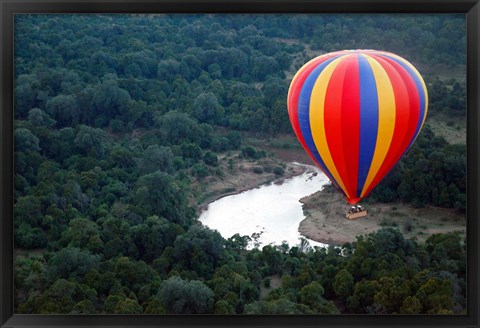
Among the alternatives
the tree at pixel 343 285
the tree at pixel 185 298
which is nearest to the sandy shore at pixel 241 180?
the tree at pixel 343 285

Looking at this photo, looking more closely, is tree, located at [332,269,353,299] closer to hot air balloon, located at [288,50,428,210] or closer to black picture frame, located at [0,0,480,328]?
hot air balloon, located at [288,50,428,210]

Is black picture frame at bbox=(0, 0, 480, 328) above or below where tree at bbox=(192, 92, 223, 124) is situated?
above

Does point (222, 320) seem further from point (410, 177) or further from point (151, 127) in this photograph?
point (151, 127)

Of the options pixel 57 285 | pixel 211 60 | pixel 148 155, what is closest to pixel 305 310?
pixel 57 285

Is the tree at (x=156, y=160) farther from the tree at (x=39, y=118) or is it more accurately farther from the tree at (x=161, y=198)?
the tree at (x=39, y=118)

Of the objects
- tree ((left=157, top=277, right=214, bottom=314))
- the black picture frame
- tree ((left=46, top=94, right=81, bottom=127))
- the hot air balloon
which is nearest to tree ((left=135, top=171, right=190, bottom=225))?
tree ((left=157, top=277, right=214, bottom=314))

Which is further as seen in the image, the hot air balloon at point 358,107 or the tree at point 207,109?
the tree at point 207,109

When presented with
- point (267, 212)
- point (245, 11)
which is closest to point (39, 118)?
point (267, 212)
